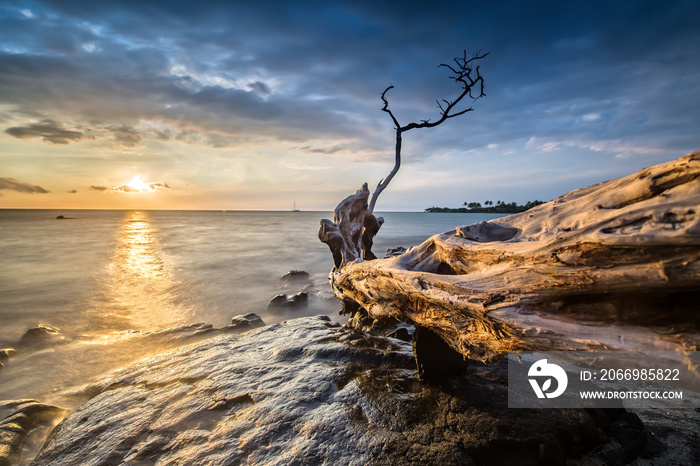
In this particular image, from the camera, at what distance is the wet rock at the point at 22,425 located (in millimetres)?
2869

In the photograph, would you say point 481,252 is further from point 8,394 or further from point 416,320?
point 8,394

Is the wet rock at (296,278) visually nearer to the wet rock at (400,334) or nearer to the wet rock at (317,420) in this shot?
the wet rock at (400,334)

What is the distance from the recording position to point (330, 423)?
2.61 m

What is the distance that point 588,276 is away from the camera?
1.71 meters

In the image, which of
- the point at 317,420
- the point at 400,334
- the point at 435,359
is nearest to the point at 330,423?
the point at 317,420

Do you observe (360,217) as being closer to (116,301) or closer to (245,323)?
(245,323)

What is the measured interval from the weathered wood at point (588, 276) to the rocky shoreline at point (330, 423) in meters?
0.65

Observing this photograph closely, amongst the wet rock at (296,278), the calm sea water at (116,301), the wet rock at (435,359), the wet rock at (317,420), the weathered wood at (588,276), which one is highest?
the weathered wood at (588,276)

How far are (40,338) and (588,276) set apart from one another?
30.9 feet

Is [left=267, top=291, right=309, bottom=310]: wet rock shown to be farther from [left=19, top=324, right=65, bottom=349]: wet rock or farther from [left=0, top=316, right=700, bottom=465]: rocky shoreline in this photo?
[left=19, top=324, right=65, bottom=349]: wet rock

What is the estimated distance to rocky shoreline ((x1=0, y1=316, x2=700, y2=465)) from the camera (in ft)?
7.53

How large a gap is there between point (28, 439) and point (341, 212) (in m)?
5.60

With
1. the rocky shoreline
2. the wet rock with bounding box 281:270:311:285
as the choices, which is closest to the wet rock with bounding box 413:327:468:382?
the rocky shoreline

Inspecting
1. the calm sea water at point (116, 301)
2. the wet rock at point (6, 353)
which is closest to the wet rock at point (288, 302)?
the calm sea water at point (116, 301)
